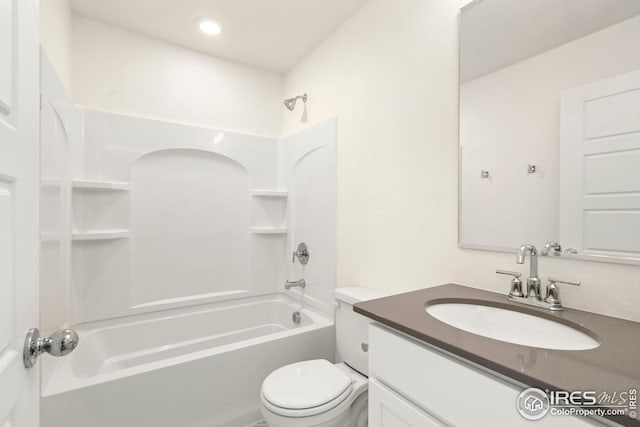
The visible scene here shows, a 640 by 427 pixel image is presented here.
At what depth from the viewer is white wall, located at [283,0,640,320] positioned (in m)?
1.17

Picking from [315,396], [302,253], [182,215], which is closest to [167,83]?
[182,215]

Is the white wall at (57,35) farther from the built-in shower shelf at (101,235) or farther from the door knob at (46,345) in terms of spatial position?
the door knob at (46,345)

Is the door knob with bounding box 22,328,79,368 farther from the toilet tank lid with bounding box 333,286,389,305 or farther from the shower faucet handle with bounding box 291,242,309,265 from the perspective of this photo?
the shower faucet handle with bounding box 291,242,309,265

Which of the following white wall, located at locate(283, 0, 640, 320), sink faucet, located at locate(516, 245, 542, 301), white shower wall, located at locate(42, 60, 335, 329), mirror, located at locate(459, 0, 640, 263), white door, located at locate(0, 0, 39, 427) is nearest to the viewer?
white door, located at locate(0, 0, 39, 427)

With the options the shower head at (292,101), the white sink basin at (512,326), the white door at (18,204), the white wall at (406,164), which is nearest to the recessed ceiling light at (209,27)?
the shower head at (292,101)

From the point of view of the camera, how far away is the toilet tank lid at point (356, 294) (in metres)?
1.64

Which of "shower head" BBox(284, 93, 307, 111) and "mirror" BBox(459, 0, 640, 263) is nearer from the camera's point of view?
"mirror" BBox(459, 0, 640, 263)

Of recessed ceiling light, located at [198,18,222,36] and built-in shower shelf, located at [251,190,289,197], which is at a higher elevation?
recessed ceiling light, located at [198,18,222,36]

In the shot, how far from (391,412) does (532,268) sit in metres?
0.71

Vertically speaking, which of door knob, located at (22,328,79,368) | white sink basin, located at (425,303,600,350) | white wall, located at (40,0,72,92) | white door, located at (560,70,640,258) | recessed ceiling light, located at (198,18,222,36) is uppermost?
recessed ceiling light, located at (198,18,222,36)

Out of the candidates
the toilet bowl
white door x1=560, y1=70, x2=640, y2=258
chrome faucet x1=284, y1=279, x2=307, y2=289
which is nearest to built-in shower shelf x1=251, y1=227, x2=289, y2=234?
chrome faucet x1=284, y1=279, x2=307, y2=289

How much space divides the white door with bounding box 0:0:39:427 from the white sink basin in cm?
111

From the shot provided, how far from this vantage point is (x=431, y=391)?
77 cm

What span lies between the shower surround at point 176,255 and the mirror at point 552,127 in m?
1.02
